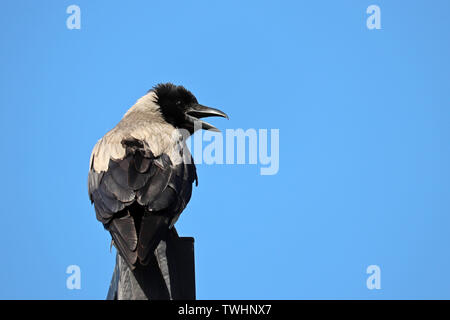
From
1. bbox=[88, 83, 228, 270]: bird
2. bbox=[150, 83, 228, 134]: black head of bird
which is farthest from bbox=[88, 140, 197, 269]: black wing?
bbox=[150, 83, 228, 134]: black head of bird

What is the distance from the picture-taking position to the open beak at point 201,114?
8.87 meters

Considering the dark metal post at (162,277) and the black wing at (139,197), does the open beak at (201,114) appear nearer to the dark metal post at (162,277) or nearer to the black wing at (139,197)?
the black wing at (139,197)

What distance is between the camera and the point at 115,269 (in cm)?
545

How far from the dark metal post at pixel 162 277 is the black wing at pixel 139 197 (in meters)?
0.10

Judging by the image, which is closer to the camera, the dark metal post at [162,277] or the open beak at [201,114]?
the dark metal post at [162,277]

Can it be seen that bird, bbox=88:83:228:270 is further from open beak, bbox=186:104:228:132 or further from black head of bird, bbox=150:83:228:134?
open beak, bbox=186:104:228:132

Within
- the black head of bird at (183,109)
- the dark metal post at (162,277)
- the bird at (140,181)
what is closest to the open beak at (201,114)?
the black head of bird at (183,109)

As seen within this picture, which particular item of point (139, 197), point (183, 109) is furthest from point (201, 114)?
point (139, 197)

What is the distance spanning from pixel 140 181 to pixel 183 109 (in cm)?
292

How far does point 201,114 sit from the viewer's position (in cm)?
897

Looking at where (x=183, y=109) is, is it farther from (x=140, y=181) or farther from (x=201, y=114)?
(x=140, y=181)
